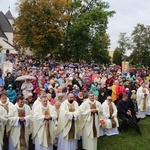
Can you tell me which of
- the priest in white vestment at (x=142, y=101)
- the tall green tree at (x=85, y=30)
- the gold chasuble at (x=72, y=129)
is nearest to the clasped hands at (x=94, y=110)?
the gold chasuble at (x=72, y=129)

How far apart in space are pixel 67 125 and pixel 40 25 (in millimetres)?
32585

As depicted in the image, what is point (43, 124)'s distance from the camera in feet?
26.1

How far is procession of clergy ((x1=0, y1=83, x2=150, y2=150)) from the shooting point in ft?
25.1

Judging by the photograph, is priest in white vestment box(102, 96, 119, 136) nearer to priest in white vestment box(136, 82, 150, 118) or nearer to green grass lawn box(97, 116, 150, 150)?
green grass lawn box(97, 116, 150, 150)

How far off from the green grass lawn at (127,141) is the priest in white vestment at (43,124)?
950 mm

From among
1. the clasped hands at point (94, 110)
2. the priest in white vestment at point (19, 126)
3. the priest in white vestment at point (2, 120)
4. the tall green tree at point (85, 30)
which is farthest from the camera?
the tall green tree at point (85, 30)

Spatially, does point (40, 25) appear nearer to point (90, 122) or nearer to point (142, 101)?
point (142, 101)

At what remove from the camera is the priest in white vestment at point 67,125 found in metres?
8.33

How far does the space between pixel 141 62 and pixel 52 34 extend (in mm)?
22285

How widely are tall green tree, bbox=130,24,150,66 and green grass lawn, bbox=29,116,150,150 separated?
1717 inches

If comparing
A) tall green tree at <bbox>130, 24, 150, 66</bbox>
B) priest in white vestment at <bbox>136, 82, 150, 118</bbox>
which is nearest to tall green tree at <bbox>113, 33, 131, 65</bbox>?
tall green tree at <bbox>130, 24, 150, 66</bbox>

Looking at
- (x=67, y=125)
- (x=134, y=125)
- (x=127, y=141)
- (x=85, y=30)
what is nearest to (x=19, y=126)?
(x=67, y=125)

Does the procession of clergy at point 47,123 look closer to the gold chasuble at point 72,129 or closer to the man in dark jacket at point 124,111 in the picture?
the gold chasuble at point 72,129

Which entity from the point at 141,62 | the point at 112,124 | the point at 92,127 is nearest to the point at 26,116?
the point at 92,127
